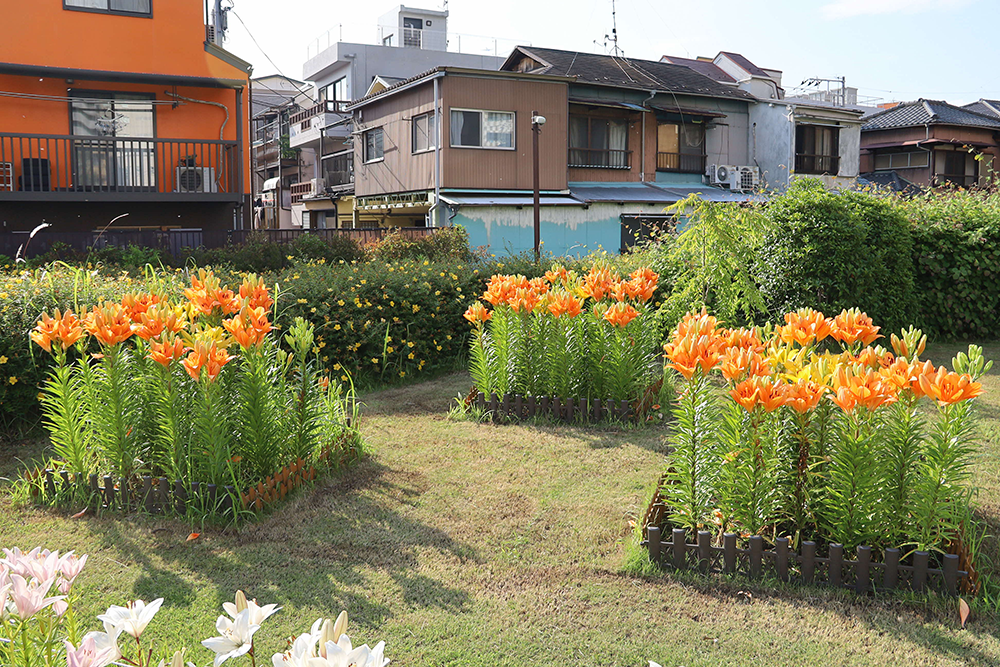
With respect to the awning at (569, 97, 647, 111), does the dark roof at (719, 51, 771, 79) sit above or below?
above

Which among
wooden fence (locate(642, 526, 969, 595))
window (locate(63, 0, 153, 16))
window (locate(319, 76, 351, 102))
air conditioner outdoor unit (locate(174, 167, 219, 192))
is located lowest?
wooden fence (locate(642, 526, 969, 595))

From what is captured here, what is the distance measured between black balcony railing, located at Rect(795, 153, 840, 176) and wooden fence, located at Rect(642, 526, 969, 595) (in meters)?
28.5

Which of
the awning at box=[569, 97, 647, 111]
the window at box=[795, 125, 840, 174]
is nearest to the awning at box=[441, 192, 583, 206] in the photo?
the awning at box=[569, 97, 647, 111]

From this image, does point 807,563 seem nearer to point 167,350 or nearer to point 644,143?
point 167,350

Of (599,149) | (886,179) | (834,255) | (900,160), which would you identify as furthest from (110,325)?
(900,160)

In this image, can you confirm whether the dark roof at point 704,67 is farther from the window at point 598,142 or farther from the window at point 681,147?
the window at point 598,142

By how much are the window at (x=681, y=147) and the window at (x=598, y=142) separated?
1.54 meters

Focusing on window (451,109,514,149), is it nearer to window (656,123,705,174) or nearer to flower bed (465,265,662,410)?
window (656,123,705,174)

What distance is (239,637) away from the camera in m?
1.48

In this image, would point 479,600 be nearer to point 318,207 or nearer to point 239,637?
point 239,637

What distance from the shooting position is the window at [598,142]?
2588 centimetres

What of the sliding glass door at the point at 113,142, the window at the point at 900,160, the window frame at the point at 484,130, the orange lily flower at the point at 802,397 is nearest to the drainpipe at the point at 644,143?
the window frame at the point at 484,130

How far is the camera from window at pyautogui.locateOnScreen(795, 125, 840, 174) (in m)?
29.9

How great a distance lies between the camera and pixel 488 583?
12.1 ft
